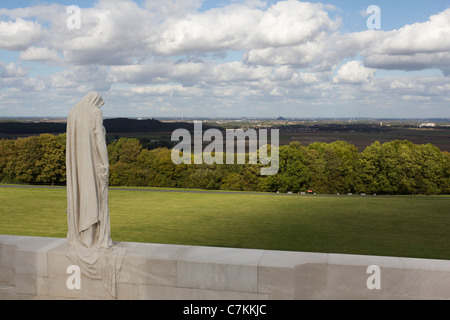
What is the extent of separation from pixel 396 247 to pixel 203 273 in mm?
8293

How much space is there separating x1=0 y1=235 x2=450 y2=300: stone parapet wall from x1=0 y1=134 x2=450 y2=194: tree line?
1809 inches

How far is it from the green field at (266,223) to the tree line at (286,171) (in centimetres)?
2839

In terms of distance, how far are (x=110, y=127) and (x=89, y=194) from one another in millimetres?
89963

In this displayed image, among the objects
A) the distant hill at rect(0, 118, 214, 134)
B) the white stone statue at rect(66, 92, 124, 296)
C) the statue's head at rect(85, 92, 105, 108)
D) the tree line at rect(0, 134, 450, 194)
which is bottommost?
the tree line at rect(0, 134, 450, 194)

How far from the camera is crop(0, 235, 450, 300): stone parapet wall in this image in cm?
601

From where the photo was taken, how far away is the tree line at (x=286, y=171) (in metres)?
52.3

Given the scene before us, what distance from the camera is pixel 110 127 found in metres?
92.6

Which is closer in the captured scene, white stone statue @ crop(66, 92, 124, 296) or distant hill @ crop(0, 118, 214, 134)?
white stone statue @ crop(66, 92, 124, 296)

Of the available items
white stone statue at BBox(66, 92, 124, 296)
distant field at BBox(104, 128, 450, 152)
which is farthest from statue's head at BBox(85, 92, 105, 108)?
distant field at BBox(104, 128, 450, 152)

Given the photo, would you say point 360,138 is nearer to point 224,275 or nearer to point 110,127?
point 110,127

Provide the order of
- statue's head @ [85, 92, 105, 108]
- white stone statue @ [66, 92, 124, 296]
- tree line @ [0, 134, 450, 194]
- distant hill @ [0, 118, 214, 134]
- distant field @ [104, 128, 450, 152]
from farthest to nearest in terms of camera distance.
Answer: distant field @ [104, 128, 450, 152], distant hill @ [0, 118, 214, 134], tree line @ [0, 134, 450, 194], statue's head @ [85, 92, 105, 108], white stone statue @ [66, 92, 124, 296]

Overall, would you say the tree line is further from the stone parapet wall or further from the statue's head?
the statue's head
